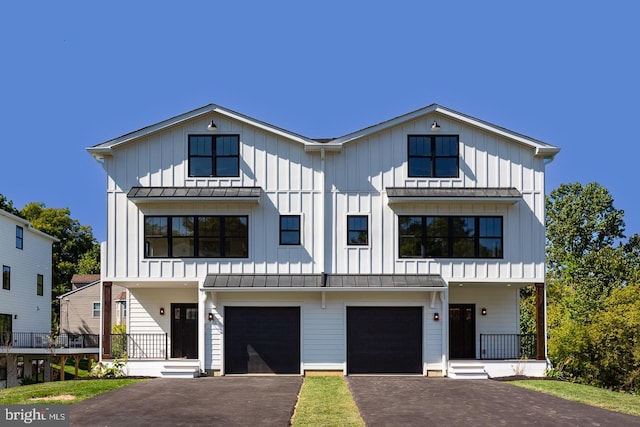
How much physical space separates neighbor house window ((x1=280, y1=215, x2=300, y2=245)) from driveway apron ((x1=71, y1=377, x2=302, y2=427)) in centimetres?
447

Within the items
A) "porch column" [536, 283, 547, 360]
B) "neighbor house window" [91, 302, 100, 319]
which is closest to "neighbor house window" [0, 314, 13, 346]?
"neighbor house window" [91, 302, 100, 319]

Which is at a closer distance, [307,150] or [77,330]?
[307,150]

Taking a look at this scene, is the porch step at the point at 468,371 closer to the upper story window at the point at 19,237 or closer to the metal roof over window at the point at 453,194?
the metal roof over window at the point at 453,194

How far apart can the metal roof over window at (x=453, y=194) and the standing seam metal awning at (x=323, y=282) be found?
241cm

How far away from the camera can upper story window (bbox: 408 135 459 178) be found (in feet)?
70.0

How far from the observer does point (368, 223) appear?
21125 millimetres

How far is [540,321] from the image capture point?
68.7 feet

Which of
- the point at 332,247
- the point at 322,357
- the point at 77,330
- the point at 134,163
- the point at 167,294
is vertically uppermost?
the point at 134,163

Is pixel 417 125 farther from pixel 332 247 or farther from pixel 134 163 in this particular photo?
pixel 134 163

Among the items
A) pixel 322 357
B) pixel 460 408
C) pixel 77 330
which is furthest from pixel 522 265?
pixel 77 330

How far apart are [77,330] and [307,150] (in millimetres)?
30985

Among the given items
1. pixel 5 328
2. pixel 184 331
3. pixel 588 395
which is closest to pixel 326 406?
pixel 588 395

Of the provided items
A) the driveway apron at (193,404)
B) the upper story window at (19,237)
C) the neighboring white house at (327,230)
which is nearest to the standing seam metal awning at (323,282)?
the neighboring white house at (327,230)

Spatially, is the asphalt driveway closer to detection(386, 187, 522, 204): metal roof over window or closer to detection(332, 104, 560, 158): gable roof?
detection(386, 187, 522, 204): metal roof over window
